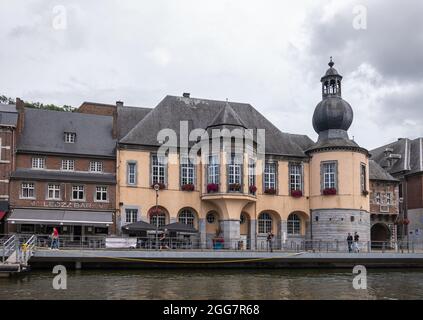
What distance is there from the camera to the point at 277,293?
79.3 feet

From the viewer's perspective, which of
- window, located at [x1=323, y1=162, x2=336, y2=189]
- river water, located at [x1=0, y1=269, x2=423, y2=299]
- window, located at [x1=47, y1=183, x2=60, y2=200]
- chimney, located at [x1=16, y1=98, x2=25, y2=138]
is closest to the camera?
river water, located at [x1=0, y1=269, x2=423, y2=299]

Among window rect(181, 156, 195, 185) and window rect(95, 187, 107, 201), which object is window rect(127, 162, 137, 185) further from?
window rect(181, 156, 195, 185)

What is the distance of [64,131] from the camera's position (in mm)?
44312

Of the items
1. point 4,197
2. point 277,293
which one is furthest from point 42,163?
point 277,293

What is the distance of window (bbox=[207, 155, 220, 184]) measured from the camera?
44.2 meters

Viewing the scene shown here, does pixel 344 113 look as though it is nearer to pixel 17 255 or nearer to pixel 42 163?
pixel 42 163

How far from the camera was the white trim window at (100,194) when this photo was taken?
4284cm

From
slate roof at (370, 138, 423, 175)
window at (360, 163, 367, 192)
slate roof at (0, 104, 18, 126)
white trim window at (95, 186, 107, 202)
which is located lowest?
white trim window at (95, 186, 107, 202)

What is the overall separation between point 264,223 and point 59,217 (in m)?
16.3

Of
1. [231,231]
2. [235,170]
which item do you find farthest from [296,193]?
[231,231]

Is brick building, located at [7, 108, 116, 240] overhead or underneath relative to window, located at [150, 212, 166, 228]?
overhead

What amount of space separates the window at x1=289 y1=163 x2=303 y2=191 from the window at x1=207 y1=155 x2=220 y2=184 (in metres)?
7.27

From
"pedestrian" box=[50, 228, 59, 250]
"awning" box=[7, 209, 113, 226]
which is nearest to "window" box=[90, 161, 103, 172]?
"awning" box=[7, 209, 113, 226]

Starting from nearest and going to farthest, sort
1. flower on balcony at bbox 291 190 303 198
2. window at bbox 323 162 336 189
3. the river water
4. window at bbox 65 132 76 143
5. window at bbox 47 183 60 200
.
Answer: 1. the river water
2. window at bbox 47 183 60 200
3. window at bbox 65 132 76 143
4. window at bbox 323 162 336 189
5. flower on balcony at bbox 291 190 303 198
